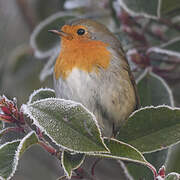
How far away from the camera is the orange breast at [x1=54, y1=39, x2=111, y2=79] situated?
1.94 metres

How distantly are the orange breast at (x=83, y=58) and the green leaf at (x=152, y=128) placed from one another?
1.35ft

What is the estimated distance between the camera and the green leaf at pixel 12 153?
136cm

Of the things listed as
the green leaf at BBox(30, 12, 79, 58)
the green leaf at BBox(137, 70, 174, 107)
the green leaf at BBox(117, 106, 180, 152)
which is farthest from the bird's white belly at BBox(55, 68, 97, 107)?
the green leaf at BBox(30, 12, 79, 58)

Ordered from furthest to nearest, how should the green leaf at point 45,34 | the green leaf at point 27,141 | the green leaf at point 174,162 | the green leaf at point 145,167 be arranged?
the green leaf at point 45,34, the green leaf at point 174,162, the green leaf at point 145,167, the green leaf at point 27,141

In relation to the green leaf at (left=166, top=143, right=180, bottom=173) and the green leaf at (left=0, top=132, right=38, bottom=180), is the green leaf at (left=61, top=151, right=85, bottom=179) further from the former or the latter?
the green leaf at (left=166, top=143, right=180, bottom=173)

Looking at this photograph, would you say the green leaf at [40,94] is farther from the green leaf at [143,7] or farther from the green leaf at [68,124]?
the green leaf at [143,7]

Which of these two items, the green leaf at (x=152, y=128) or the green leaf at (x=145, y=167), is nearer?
the green leaf at (x=152, y=128)

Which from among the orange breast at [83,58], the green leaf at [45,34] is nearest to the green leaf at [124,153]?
the orange breast at [83,58]

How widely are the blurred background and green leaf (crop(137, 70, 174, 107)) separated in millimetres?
89

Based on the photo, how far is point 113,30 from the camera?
2686 millimetres

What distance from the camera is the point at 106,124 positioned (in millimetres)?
1998

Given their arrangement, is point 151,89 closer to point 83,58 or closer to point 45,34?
point 83,58

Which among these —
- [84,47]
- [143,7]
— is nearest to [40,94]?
[84,47]

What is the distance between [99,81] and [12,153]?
0.60m
